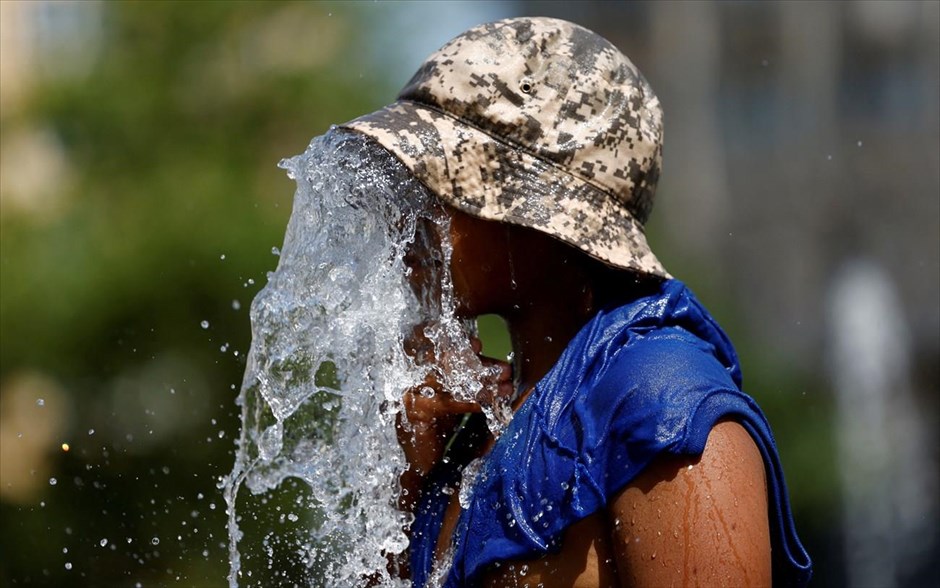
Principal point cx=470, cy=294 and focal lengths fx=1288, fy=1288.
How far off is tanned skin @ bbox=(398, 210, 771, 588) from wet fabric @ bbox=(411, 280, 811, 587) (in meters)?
0.04

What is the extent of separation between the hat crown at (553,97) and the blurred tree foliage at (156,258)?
5005 mm

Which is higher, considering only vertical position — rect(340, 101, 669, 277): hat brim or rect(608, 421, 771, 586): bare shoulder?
rect(340, 101, 669, 277): hat brim

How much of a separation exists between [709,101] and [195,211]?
1694 cm

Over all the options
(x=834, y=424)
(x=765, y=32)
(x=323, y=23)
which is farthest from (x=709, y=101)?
(x=323, y=23)

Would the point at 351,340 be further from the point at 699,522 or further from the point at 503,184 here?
the point at 699,522

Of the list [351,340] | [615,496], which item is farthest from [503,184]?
[615,496]

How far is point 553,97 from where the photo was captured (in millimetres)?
2543

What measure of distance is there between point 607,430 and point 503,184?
558 mm

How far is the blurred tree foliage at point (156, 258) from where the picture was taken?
741 centimetres

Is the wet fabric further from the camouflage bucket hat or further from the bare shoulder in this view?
the camouflage bucket hat

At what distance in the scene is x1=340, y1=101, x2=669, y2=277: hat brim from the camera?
252 cm

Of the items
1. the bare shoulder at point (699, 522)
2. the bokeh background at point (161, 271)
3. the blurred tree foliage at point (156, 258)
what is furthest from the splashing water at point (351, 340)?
the blurred tree foliage at point (156, 258)

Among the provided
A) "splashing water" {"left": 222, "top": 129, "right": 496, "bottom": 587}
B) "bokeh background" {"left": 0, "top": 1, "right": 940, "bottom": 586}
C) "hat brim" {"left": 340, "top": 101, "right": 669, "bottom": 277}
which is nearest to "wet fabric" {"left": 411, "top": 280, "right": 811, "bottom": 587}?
"hat brim" {"left": 340, "top": 101, "right": 669, "bottom": 277}

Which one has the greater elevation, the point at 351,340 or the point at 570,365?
the point at 351,340
